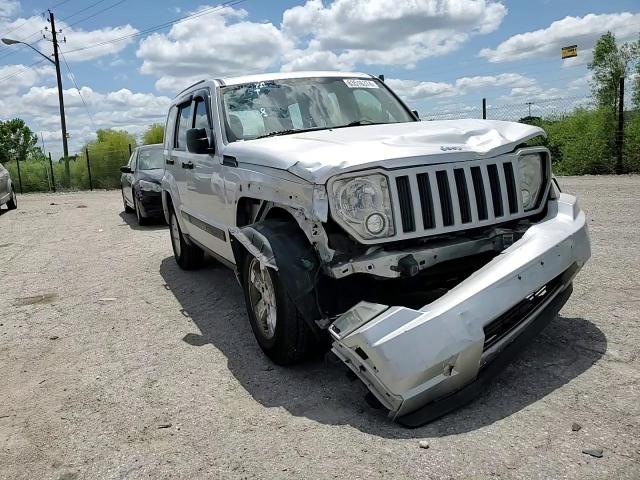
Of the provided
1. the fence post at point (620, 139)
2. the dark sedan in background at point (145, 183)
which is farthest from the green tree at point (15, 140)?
the fence post at point (620, 139)

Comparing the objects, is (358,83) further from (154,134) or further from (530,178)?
(154,134)

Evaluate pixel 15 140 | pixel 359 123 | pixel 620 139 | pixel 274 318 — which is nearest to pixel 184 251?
pixel 359 123

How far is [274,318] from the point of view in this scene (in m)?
3.75

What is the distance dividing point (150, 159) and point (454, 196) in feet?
34.2

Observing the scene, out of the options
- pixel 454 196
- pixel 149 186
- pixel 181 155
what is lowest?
pixel 454 196

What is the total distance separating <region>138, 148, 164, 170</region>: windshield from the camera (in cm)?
1240

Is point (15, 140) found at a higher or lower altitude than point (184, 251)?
higher

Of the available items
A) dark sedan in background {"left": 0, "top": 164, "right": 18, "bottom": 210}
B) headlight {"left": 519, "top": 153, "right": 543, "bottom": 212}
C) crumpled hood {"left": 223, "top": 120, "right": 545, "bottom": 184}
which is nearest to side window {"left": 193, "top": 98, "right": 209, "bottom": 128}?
crumpled hood {"left": 223, "top": 120, "right": 545, "bottom": 184}

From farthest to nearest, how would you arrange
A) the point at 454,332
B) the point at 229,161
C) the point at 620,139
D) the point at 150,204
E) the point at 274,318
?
the point at 620,139
the point at 150,204
the point at 229,161
the point at 274,318
the point at 454,332

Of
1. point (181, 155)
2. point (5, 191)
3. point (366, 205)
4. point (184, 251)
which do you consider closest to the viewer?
Result: point (366, 205)

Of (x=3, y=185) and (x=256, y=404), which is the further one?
(x=3, y=185)

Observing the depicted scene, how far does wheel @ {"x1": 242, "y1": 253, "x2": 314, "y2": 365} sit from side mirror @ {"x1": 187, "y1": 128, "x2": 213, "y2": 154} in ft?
4.20

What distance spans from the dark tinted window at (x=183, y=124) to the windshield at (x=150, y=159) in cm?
604

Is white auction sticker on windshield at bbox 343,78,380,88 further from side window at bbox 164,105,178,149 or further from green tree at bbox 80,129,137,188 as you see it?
green tree at bbox 80,129,137,188
